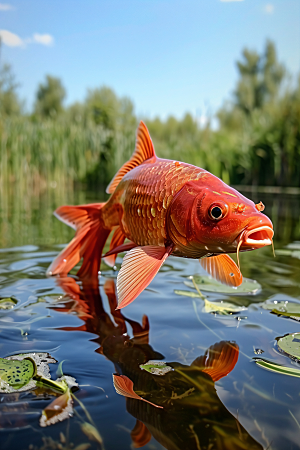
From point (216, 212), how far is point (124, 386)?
673 mm

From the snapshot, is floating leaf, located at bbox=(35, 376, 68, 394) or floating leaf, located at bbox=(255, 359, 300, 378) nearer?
floating leaf, located at bbox=(35, 376, 68, 394)

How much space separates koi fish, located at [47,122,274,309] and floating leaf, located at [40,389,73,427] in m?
0.42

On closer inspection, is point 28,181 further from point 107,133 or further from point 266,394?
point 266,394

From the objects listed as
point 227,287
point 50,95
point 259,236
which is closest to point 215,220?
point 259,236

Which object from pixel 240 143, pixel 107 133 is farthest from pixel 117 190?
pixel 107 133

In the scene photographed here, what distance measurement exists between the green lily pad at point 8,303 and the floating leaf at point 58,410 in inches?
38.3

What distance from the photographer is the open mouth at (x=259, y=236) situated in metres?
1.37

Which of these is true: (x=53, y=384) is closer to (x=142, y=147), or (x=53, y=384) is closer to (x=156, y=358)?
(x=156, y=358)

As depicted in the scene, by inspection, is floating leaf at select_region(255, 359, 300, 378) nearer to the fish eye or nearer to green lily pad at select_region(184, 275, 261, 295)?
the fish eye

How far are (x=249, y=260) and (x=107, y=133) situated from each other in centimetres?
1029

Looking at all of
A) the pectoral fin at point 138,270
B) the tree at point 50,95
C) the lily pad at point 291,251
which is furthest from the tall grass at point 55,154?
the tree at point 50,95

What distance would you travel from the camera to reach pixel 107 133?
13172mm

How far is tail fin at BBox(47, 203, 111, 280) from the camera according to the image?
8.34 feet

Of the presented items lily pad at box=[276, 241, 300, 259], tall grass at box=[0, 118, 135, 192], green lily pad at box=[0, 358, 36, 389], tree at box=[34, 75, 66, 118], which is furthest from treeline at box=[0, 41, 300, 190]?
tree at box=[34, 75, 66, 118]
